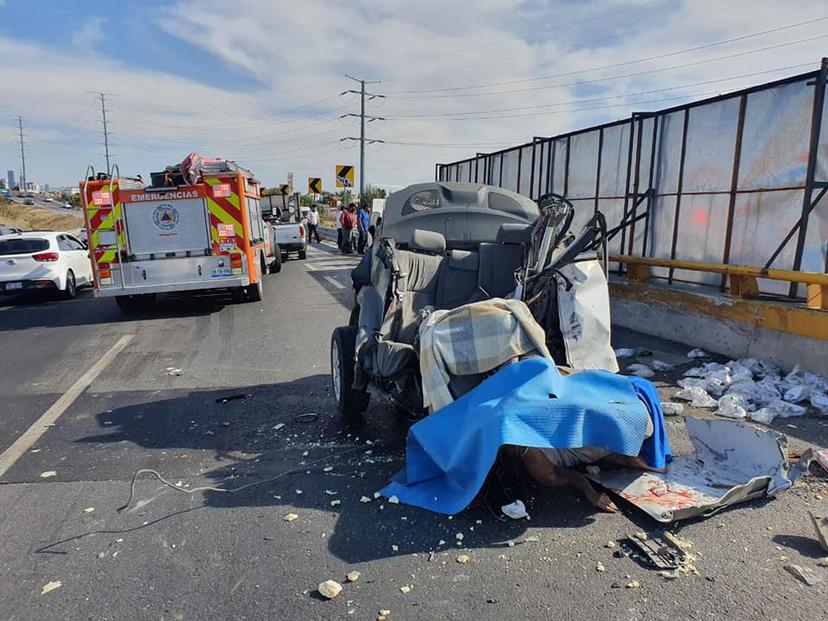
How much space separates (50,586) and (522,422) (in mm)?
2520

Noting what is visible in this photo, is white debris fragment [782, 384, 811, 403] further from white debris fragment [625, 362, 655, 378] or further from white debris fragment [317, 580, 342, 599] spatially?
white debris fragment [317, 580, 342, 599]

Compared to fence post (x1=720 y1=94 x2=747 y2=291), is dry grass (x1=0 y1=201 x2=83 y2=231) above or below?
below

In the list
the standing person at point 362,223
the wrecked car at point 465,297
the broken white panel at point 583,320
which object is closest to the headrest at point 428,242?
the wrecked car at point 465,297

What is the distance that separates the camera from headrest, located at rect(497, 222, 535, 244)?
5145 millimetres

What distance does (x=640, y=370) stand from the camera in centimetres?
644

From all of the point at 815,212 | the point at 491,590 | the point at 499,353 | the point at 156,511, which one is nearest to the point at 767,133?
the point at 815,212

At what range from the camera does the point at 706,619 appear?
2.60 meters

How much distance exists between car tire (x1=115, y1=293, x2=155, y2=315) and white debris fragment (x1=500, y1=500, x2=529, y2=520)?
10.0 meters

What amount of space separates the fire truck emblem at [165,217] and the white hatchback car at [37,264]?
3.82m

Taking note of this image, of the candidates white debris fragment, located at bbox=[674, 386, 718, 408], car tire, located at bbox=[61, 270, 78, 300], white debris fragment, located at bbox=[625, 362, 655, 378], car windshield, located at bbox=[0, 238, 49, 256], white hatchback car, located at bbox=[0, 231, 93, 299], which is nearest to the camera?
white debris fragment, located at bbox=[674, 386, 718, 408]

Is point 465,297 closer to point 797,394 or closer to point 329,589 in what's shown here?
point 329,589

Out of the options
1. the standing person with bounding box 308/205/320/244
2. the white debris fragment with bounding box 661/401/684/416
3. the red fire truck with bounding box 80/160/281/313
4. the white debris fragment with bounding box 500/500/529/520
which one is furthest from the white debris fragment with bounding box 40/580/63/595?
the standing person with bounding box 308/205/320/244

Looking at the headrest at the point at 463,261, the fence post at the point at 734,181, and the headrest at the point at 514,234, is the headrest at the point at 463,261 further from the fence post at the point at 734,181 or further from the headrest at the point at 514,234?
the fence post at the point at 734,181

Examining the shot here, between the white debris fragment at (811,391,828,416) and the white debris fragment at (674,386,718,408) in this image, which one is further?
the white debris fragment at (674,386,718,408)
